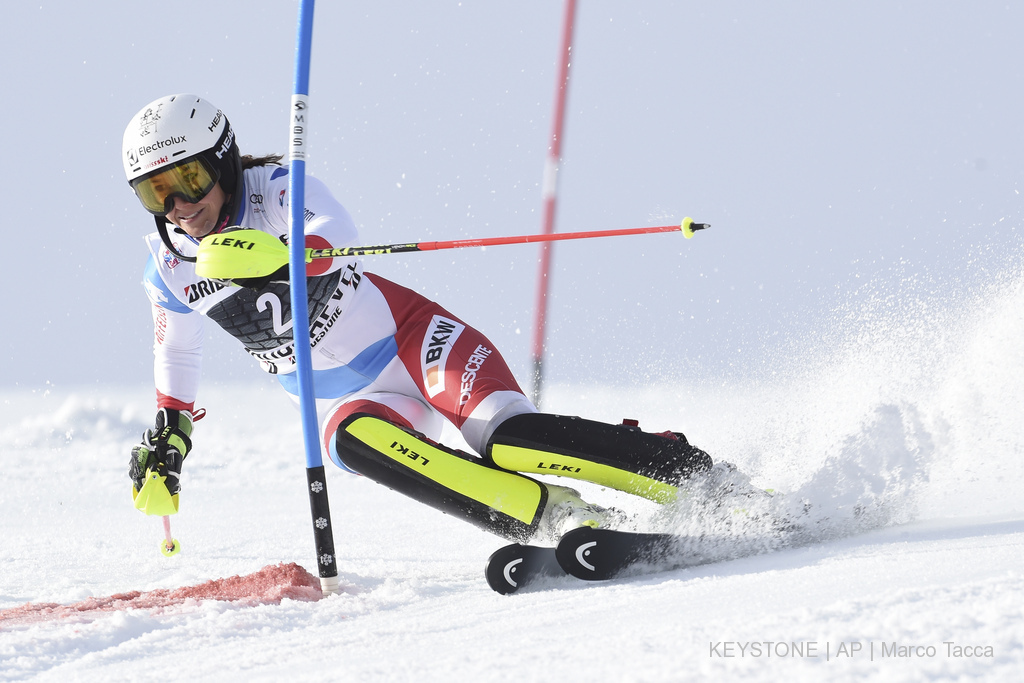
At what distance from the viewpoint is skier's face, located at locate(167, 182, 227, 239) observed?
2525 mm

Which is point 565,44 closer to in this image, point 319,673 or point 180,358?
point 180,358

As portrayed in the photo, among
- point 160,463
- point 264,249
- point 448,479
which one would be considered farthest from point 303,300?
point 160,463

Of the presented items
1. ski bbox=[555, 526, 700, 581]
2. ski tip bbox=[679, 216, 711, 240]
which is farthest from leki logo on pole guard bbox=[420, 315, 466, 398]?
ski tip bbox=[679, 216, 711, 240]

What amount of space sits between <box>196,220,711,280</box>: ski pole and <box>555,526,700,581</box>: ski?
758mm

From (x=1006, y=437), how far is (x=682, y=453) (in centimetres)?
148

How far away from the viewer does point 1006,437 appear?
300 cm

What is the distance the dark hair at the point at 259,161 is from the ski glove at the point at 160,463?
0.89m

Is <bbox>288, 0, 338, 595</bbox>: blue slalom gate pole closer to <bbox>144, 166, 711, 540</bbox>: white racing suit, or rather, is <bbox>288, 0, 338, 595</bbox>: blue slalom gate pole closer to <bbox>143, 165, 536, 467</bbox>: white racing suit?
<bbox>144, 166, 711, 540</bbox>: white racing suit

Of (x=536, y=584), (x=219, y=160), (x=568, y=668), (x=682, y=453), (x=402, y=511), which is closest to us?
(x=568, y=668)

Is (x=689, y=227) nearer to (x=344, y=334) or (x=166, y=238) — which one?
(x=344, y=334)

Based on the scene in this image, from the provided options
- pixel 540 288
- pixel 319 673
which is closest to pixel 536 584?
pixel 319 673

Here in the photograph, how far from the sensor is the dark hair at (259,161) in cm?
278

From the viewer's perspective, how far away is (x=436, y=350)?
2.68m

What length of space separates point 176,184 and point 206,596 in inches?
47.6
